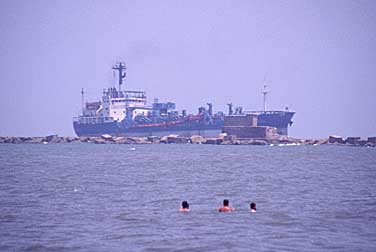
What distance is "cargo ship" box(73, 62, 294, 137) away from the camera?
5084 inches

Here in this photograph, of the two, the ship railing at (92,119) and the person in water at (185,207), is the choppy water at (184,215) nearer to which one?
the person in water at (185,207)

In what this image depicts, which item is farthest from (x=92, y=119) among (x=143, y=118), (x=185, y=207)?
(x=185, y=207)

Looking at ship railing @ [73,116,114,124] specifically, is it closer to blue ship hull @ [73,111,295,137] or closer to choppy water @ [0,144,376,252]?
blue ship hull @ [73,111,295,137]

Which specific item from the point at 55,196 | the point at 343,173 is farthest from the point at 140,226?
the point at 343,173

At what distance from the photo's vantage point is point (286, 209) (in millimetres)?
22938

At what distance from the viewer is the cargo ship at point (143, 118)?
129 metres

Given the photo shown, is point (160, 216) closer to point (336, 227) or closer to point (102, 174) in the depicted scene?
point (336, 227)

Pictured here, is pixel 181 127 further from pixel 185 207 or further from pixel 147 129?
pixel 185 207

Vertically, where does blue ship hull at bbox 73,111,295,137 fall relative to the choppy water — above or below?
above

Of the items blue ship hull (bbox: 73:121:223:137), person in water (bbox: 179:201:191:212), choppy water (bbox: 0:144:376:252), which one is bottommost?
choppy water (bbox: 0:144:376:252)

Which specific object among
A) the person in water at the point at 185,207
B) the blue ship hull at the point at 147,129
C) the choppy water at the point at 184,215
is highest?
the blue ship hull at the point at 147,129

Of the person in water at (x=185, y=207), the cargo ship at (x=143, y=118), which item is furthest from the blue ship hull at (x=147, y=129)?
the person in water at (x=185, y=207)

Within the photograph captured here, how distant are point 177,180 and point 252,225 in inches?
677

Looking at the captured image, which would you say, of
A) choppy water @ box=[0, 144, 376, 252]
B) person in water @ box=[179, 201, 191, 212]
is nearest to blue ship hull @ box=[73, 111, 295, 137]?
choppy water @ box=[0, 144, 376, 252]
